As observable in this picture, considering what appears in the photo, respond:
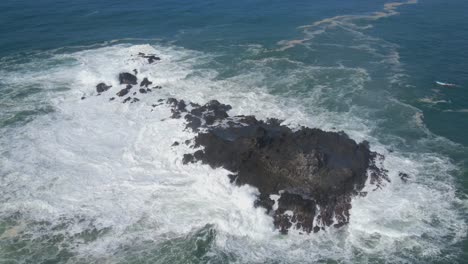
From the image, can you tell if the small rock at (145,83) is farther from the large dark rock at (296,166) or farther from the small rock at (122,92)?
the large dark rock at (296,166)

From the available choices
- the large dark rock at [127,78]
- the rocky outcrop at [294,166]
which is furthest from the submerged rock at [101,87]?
Answer: the rocky outcrop at [294,166]

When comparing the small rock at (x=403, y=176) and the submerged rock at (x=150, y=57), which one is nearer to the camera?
the small rock at (x=403, y=176)

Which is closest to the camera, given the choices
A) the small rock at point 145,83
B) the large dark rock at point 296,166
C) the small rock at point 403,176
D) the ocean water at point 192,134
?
the ocean water at point 192,134

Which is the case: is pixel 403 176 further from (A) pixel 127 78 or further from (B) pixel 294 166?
(A) pixel 127 78

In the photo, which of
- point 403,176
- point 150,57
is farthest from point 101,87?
point 403,176

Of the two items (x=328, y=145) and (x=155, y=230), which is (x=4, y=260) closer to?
(x=155, y=230)

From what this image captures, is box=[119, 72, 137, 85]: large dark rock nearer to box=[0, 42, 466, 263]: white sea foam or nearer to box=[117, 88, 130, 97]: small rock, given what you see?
box=[0, 42, 466, 263]: white sea foam

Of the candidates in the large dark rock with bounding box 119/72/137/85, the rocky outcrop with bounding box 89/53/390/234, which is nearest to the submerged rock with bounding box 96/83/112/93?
the large dark rock with bounding box 119/72/137/85

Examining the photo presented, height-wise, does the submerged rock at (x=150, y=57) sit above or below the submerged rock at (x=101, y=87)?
above
